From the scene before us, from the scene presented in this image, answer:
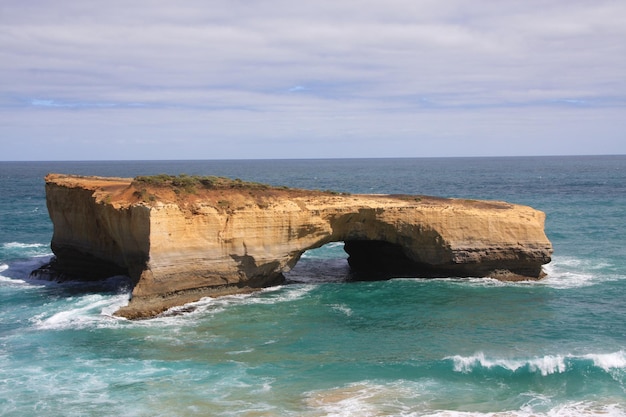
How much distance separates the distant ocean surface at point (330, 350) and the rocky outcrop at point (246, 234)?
1170 millimetres

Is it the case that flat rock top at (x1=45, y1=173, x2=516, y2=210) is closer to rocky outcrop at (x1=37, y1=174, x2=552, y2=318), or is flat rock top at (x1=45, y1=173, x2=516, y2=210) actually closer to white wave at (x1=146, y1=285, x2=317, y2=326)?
rocky outcrop at (x1=37, y1=174, x2=552, y2=318)

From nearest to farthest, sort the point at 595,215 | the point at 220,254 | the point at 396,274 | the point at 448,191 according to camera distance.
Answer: the point at 220,254 < the point at 396,274 < the point at 595,215 < the point at 448,191

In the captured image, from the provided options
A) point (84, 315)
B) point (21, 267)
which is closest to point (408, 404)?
point (84, 315)

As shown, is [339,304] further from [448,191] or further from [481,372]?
[448,191]

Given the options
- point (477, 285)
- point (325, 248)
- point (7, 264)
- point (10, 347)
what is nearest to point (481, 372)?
point (477, 285)

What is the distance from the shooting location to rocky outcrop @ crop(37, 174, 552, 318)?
27891 mm

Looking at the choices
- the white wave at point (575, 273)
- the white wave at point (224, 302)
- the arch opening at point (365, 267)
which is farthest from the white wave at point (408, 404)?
the arch opening at point (365, 267)

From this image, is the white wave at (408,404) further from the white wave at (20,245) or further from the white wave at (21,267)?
the white wave at (20,245)

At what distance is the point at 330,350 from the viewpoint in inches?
907

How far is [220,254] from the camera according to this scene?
29.1m

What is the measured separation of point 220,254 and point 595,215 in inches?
1594

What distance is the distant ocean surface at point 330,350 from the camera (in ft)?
61.7

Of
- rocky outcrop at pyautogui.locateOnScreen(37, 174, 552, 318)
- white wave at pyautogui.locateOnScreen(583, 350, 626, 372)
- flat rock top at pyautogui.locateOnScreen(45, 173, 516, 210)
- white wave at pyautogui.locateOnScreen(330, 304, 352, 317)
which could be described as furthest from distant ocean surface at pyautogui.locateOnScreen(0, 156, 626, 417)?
flat rock top at pyautogui.locateOnScreen(45, 173, 516, 210)

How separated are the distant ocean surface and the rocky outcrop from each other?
3.84 feet
